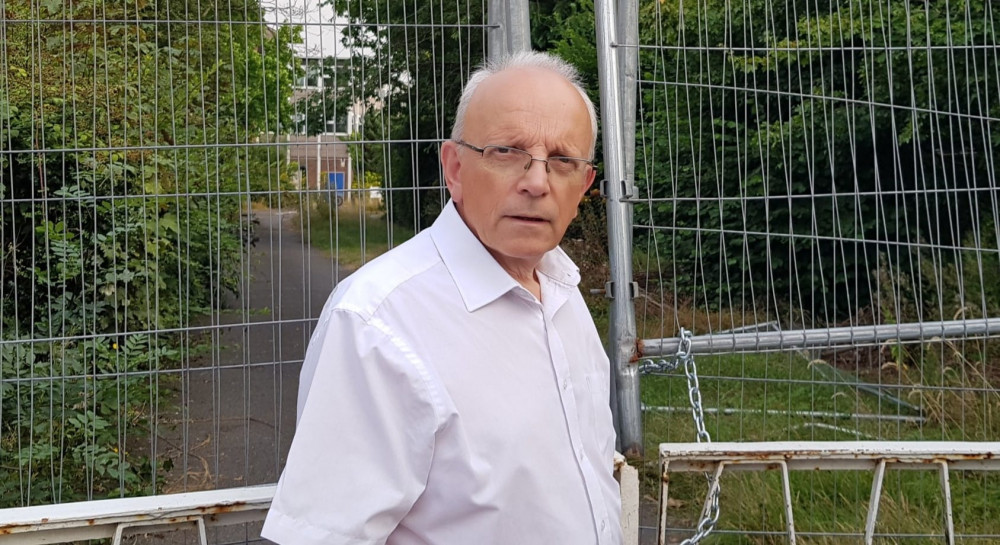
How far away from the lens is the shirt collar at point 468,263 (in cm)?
187

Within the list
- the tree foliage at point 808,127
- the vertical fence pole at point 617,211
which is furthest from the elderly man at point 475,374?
the tree foliage at point 808,127

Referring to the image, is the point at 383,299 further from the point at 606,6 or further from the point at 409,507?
the point at 606,6

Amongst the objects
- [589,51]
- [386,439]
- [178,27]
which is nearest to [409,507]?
[386,439]

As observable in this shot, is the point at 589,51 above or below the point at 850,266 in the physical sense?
above

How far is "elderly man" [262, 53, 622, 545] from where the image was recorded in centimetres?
167

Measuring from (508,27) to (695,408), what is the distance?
134 centimetres

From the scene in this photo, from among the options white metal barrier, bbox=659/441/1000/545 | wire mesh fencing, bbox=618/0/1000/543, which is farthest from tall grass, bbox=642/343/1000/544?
white metal barrier, bbox=659/441/1000/545

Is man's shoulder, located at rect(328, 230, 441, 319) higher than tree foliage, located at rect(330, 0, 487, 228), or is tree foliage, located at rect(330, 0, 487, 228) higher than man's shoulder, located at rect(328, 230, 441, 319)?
tree foliage, located at rect(330, 0, 487, 228)

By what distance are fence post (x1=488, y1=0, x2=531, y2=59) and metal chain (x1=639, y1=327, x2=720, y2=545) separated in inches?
43.8

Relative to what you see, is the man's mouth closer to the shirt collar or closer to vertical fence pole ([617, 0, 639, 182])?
the shirt collar

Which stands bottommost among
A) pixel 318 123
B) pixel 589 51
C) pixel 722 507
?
pixel 722 507

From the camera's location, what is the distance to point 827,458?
9.20 ft

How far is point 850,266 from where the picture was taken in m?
7.44

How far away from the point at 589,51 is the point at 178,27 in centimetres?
587
